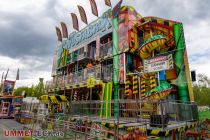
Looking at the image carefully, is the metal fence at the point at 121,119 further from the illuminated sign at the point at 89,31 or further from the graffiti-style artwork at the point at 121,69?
the illuminated sign at the point at 89,31

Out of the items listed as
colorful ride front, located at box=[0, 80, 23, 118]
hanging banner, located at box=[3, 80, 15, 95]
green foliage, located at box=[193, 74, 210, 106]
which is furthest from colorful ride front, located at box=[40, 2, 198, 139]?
green foliage, located at box=[193, 74, 210, 106]

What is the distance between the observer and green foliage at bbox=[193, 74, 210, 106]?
90.6ft

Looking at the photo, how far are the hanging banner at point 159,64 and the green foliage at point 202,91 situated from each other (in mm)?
22350

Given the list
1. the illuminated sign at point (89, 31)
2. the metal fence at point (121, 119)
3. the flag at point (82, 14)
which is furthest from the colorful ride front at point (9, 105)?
the flag at point (82, 14)

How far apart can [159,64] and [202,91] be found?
24.1 meters

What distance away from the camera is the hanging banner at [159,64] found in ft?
28.0

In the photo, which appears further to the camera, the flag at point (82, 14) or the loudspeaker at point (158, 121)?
the flag at point (82, 14)

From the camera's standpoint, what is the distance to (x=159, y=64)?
8930 millimetres

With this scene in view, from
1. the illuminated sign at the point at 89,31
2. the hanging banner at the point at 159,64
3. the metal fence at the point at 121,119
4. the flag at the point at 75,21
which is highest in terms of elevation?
the flag at the point at 75,21

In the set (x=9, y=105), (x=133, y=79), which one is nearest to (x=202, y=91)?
(x=133, y=79)

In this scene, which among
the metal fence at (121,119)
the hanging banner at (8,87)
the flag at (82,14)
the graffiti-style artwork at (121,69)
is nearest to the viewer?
the metal fence at (121,119)

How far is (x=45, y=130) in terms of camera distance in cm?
805

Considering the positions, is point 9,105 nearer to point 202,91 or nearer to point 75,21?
point 75,21

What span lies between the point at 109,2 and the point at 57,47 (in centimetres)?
1283
